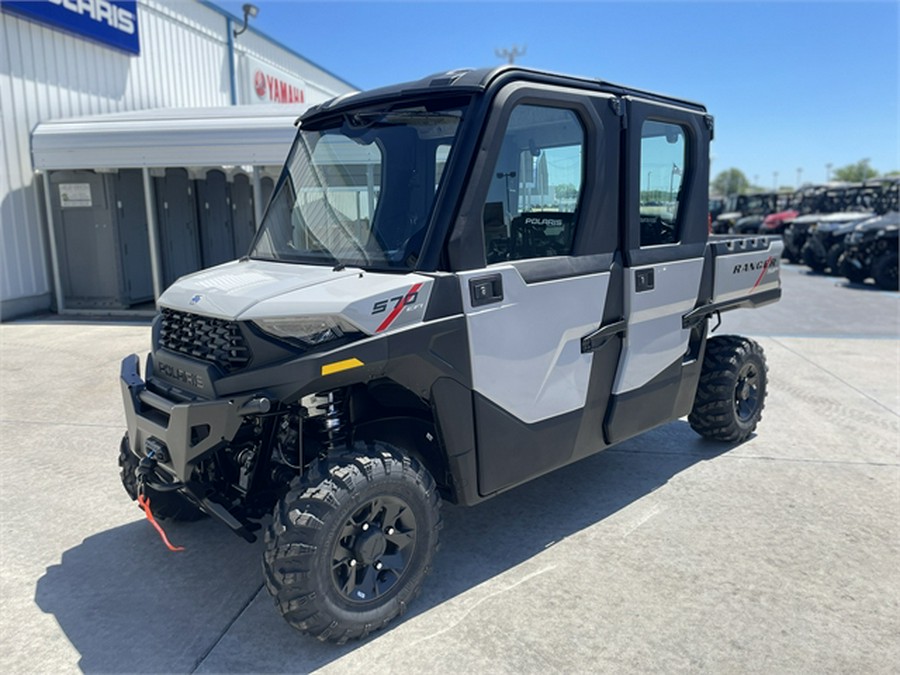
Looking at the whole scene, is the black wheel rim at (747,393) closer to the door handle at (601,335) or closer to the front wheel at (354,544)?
the door handle at (601,335)

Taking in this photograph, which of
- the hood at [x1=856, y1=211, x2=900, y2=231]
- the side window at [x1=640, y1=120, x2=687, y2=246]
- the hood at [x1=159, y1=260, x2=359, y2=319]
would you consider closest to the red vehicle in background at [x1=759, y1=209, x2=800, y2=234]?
the hood at [x1=856, y1=211, x2=900, y2=231]

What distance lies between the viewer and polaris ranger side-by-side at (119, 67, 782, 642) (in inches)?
110

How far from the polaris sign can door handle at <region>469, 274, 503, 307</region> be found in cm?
1067

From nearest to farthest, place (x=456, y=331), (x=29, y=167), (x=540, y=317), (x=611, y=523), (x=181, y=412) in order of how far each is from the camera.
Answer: (x=181, y=412) → (x=456, y=331) → (x=540, y=317) → (x=611, y=523) → (x=29, y=167)

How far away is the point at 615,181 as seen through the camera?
371 cm

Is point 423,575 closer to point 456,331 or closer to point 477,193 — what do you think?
point 456,331

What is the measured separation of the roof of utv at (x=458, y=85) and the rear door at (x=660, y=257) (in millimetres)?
366

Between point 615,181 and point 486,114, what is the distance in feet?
3.10

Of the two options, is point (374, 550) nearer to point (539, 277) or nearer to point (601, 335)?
point (539, 277)

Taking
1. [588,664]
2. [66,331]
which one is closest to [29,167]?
[66,331]

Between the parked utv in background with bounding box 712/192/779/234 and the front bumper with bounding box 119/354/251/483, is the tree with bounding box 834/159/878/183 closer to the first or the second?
the parked utv in background with bounding box 712/192/779/234

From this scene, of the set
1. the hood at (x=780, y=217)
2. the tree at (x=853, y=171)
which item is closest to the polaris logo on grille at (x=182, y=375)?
the hood at (x=780, y=217)

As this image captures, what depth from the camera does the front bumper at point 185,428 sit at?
275 centimetres

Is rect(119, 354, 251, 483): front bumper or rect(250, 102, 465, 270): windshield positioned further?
rect(250, 102, 465, 270): windshield
